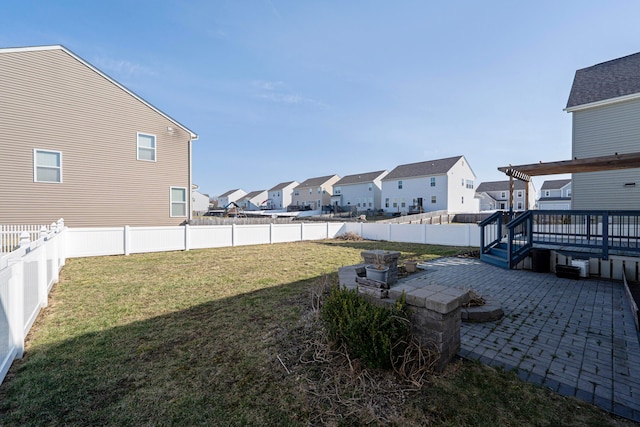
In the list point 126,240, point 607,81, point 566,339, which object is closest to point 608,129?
point 607,81

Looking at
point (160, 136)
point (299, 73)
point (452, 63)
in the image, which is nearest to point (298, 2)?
point (299, 73)

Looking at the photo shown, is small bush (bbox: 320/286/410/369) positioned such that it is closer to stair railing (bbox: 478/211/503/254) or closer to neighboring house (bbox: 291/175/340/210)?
stair railing (bbox: 478/211/503/254)

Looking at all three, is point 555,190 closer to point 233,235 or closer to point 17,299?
point 233,235

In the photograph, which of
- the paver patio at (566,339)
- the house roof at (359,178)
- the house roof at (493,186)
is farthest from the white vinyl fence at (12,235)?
the house roof at (493,186)

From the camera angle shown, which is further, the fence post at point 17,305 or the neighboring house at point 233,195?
the neighboring house at point 233,195

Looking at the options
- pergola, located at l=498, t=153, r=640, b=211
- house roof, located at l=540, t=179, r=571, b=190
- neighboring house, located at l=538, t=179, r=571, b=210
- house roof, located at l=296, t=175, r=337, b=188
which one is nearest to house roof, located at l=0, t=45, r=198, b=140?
pergola, located at l=498, t=153, r=640, b=211

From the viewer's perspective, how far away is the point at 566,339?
3.57 meters

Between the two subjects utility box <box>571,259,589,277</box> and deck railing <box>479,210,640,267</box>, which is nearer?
deck railing <box>479,210,640,267</box>

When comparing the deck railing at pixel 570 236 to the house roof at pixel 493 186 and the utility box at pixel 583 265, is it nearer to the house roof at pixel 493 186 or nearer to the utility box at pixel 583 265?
the utility box at pixel 583 265

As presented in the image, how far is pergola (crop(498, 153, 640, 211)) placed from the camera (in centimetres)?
700

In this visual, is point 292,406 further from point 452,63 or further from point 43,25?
point 43,25

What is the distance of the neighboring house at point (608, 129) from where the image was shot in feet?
38.6

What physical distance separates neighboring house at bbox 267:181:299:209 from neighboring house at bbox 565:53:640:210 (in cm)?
4725

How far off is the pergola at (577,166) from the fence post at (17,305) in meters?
10.9
